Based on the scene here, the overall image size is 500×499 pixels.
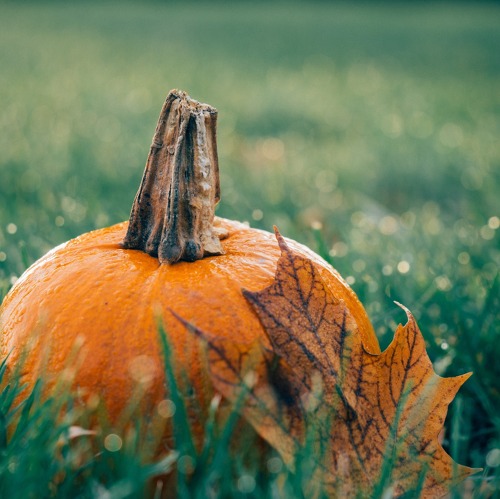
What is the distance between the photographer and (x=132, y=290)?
4.64ft

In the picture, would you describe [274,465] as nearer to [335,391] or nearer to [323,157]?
[335,391]

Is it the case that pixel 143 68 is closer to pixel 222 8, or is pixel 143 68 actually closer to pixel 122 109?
pixel 122 109

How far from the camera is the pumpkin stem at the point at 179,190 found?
149cm

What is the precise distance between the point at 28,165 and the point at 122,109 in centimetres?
246

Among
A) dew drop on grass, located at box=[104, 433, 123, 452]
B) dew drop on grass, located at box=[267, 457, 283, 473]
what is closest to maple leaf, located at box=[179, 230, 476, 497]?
dew drop on grass, located at box=[267, 457, 283, 473]

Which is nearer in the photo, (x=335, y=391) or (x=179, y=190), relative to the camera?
(x=335, y=391)

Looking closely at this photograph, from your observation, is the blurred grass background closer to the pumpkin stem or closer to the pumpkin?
the pumpkin

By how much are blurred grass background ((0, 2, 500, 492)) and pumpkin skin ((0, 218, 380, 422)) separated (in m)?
0.48

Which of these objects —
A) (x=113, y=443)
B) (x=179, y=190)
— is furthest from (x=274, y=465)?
(x=179, y=190)

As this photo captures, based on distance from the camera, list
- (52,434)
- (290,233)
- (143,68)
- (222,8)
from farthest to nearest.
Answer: (222,8) → (143,68) → (290,233) → (52,434)

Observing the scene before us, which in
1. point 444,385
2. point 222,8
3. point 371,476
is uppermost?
point 222,8

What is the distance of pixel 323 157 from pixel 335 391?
14.2ft

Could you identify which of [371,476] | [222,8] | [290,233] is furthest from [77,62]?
[222,8]

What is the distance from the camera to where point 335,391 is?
4.33ft
